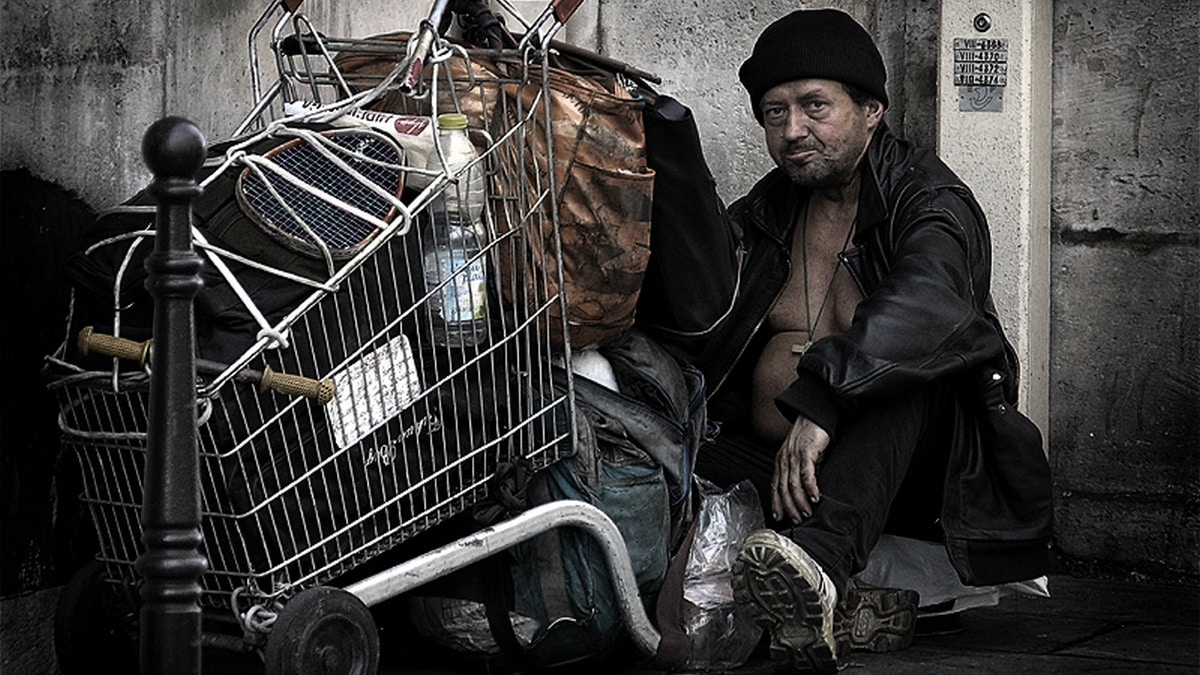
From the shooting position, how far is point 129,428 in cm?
331

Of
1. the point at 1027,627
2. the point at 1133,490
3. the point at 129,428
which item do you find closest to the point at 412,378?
the point at 129,428

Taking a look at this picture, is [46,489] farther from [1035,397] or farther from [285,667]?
[1035,397]

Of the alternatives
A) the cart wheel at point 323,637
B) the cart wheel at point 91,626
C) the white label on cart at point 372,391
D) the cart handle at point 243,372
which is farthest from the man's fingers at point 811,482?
the cart wheel at point 91,626

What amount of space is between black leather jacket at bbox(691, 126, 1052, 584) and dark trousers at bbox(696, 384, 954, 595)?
0.20ft

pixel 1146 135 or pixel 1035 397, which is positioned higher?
pixel 1146 135

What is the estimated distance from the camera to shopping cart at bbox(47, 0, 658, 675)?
319 centimetres

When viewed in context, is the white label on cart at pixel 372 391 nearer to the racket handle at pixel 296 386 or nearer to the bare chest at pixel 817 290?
the racket handle at pixel 296 386

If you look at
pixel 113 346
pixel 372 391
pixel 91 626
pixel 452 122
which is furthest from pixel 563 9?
pixel 91 626

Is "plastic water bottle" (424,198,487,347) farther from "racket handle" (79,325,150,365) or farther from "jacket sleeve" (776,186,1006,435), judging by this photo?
"jacket sleeve" (776,186,1006,435)

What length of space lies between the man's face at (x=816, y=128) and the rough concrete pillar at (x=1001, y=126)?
2.13ft

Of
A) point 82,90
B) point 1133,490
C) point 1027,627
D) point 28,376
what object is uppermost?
point 82,90

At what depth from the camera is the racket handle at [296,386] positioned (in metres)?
3.10

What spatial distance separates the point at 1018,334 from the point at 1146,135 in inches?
27.9

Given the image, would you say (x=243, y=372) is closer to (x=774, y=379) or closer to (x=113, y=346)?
(x=113, y=346)
